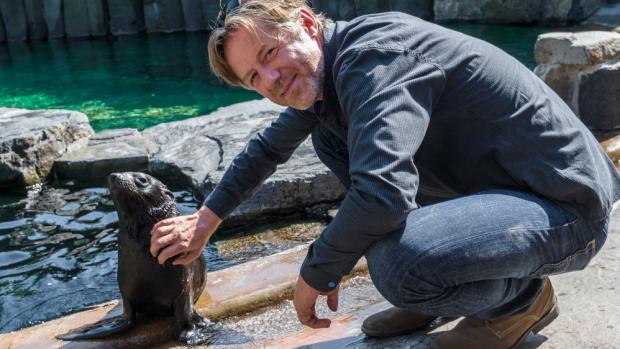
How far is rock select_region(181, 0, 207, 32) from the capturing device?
14766 millimetres

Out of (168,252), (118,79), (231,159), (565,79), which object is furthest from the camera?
(118,79)

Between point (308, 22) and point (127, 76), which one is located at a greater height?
point (308, 22)

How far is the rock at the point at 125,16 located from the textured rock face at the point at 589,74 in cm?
1089

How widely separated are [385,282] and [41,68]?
37.9 feet

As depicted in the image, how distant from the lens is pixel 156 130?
7391mm

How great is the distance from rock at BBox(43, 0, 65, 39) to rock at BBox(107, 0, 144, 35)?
0.91 metres

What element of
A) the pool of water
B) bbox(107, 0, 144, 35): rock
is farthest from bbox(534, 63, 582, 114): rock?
bbox(107, 0, 144, 35): rock

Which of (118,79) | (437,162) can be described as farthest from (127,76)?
(437,162)

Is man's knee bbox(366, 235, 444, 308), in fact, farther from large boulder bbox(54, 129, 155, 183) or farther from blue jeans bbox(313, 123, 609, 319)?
large boulder bbox(54, 129, 155, 183)

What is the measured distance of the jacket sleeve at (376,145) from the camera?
1952mm

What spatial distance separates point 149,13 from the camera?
48.8 feet

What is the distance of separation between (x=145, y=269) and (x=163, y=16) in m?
12.3

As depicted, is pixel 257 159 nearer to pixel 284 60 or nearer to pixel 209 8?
pixel 284 60

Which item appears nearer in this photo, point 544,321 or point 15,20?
point 544,321
